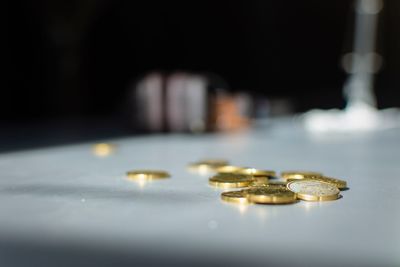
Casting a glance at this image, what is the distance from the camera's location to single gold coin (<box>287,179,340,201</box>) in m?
1.00

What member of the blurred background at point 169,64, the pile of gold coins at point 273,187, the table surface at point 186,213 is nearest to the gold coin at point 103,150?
the table surface at point 186,213

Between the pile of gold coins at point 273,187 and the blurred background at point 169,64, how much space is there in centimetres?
115

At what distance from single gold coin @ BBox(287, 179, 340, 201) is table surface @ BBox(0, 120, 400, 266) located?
0.07 feet

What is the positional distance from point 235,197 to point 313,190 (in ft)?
0.54

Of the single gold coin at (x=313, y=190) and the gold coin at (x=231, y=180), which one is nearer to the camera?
the single gold coin at (x=313, y=190)

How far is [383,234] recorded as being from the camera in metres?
0.78

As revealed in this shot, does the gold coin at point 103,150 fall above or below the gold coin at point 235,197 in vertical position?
above

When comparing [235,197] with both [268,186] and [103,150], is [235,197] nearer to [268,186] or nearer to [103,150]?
[268,186]

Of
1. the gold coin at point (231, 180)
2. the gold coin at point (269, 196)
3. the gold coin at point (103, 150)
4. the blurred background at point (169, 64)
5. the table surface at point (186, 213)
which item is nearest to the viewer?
the table surface at point (186, 213)

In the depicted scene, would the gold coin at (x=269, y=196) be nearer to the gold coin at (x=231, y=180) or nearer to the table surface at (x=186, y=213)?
the table surface at (x=186, y=213)

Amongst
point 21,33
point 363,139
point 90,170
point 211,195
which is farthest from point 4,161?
point 21,33

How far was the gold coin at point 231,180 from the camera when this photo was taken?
111 centimetres

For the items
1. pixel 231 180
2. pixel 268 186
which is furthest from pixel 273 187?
pixel 231 180

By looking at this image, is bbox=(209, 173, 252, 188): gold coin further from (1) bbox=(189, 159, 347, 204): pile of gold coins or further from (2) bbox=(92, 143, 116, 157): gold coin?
(2) bbox=(92, 143, 116, 157): gold coin
